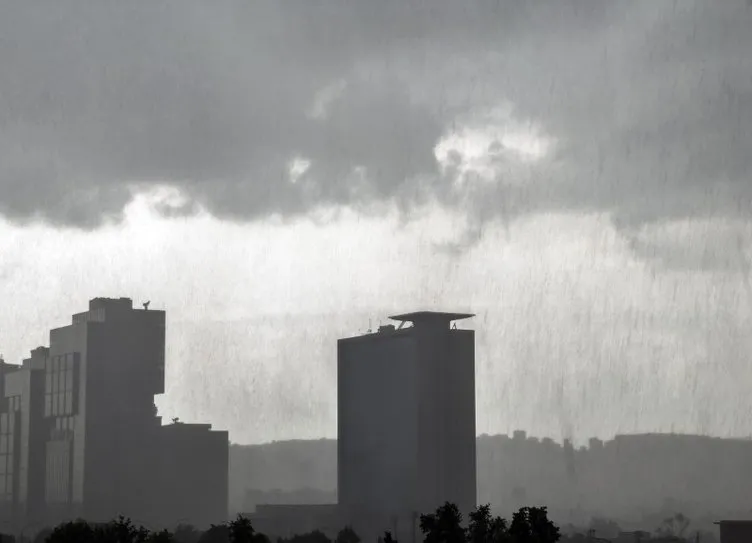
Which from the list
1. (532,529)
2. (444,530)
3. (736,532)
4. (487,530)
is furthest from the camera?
(736,532)

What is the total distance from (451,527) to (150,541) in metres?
33.7

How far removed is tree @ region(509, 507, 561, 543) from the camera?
438 ft

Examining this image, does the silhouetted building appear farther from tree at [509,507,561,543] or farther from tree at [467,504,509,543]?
A: tree at [509,507,561,543]

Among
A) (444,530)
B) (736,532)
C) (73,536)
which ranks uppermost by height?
(444,530)

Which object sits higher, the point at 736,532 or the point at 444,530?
the point at 444,530

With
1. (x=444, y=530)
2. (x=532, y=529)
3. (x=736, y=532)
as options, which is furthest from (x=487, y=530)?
(x=736, y=532)

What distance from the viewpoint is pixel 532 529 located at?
13662 cm

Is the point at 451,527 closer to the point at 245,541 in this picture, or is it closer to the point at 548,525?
the point at 548,525

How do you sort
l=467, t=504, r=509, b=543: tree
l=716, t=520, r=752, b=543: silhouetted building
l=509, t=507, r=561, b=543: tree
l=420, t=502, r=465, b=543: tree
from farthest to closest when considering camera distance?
l=716, t=520, r=752, b=543: silhouetted building
l=467, t=504, r=509, b=543: tree
l=420, t=502, r=465, b=543: tree
l=509, t=507, r=561, b=543: tree

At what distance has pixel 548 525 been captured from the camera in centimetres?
13675

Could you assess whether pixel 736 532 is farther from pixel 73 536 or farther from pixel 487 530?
pixel 73 536

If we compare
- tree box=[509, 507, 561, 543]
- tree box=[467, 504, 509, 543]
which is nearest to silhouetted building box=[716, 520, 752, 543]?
tree box=[467, 504, 509, 543]

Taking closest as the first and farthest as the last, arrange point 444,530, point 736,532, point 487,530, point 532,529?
point 532,529, point 444,530, point 487,530, point 736,532

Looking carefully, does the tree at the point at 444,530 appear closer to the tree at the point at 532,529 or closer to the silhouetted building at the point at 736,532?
the tree at the point at 532,529
